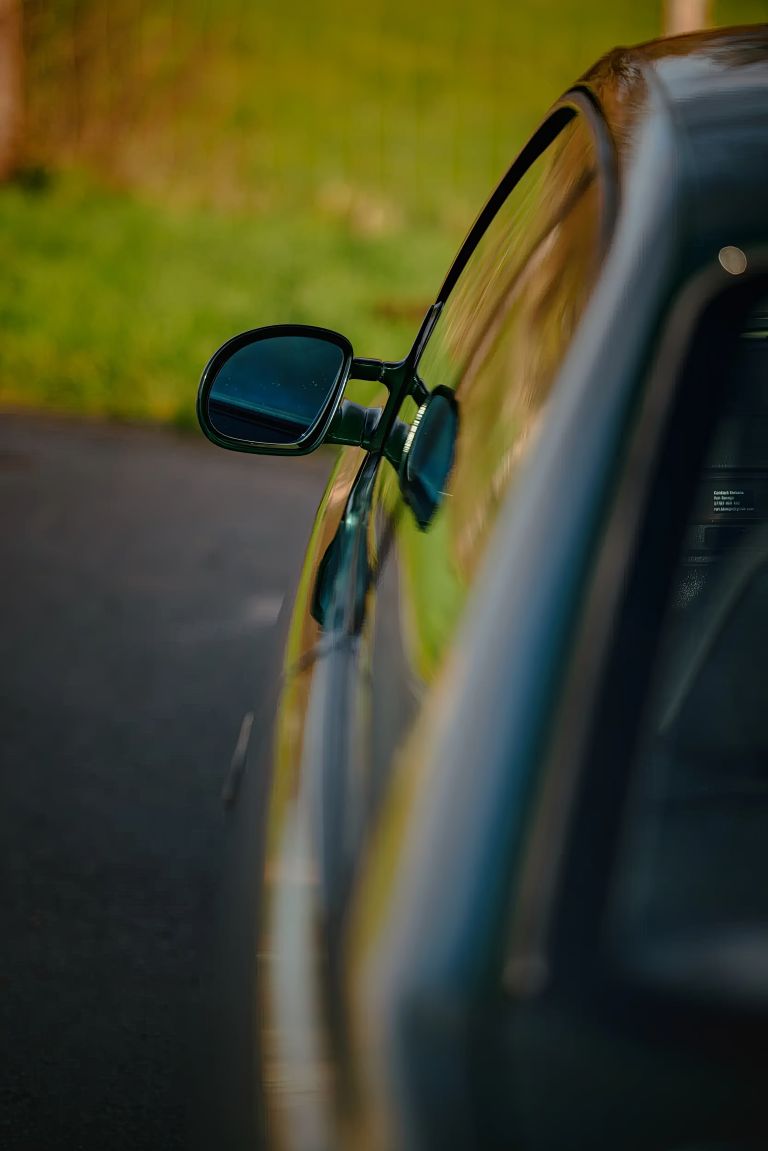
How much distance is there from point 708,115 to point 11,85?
9666mm

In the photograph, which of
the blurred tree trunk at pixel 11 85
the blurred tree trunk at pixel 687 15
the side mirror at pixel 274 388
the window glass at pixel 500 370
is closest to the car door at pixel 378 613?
the window glass at pixel 500 370

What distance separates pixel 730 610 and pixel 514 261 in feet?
2.29

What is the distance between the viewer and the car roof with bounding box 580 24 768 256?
4.07ft

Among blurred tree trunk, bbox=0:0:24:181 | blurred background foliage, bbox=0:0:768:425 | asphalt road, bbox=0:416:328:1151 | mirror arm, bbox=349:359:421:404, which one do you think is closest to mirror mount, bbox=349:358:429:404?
mirror arm, bbox=349:359:421:404

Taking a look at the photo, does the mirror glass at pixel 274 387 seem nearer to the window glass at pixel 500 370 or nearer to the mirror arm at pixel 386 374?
the mirror arm at pixel 386 374

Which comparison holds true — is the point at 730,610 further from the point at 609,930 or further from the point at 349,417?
the point at 349,417

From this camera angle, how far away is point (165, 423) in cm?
663

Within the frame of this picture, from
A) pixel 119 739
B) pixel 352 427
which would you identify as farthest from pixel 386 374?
pixel 119 739

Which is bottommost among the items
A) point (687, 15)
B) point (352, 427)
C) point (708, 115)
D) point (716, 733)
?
point (716, 733)

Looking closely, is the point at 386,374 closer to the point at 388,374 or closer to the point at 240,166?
the point at 388,374

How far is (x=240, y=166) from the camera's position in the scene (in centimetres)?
1059

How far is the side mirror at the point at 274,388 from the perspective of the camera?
204cm

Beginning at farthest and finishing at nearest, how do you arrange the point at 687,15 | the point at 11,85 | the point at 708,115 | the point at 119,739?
the point at 11,85 → the point at 687,15 → the point at 119,739 → the point at 708,115

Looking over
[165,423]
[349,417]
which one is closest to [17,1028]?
[349,417]
